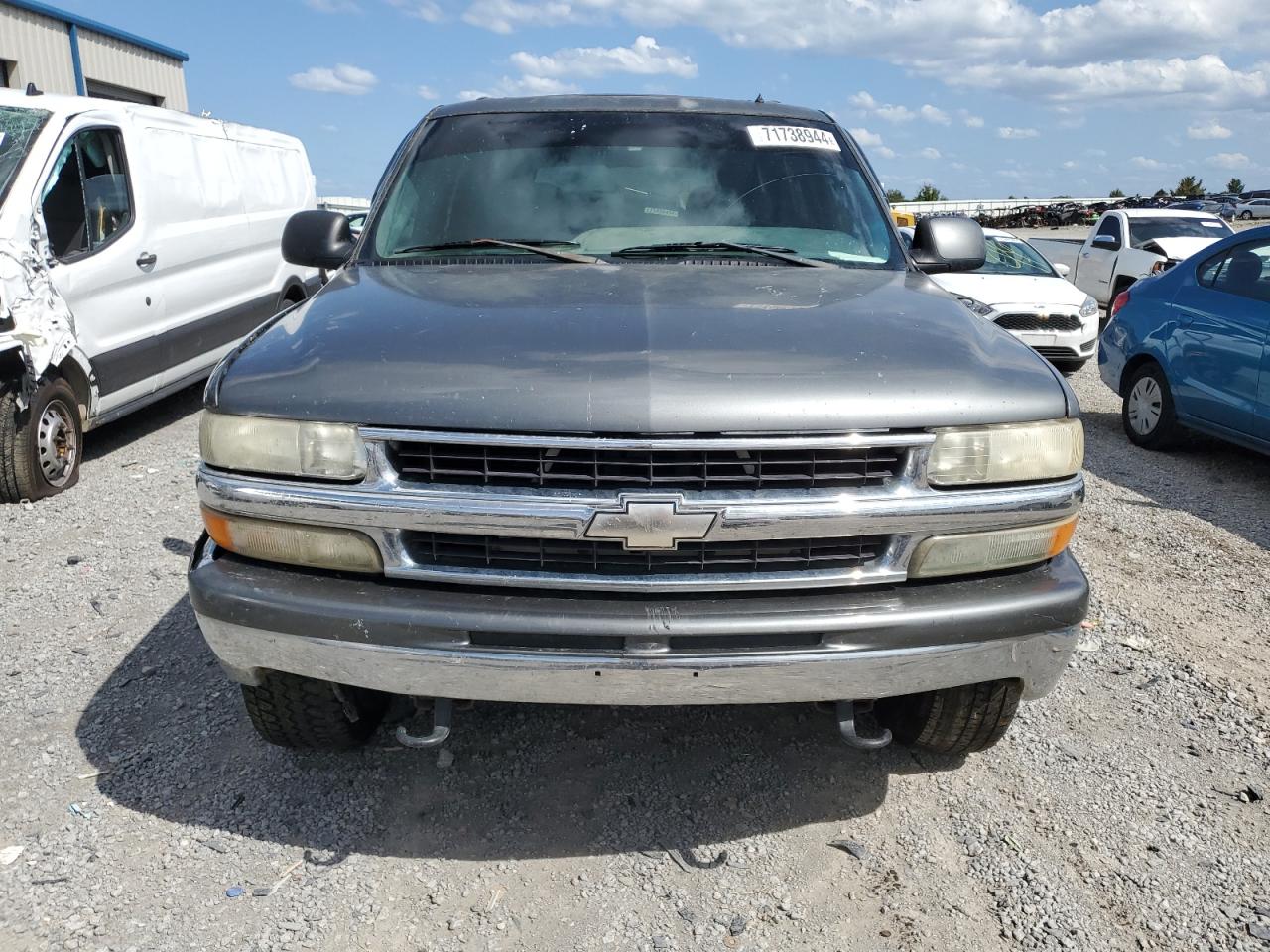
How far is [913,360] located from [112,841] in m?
2.39

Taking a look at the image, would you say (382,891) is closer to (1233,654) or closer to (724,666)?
(724,666)

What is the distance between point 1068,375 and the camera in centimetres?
1075

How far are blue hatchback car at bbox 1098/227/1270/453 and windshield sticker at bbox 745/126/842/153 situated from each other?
379 cm

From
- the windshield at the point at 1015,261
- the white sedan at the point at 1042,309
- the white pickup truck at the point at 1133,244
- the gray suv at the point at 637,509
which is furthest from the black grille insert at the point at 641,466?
the white pickup truck at the point at 1133,244

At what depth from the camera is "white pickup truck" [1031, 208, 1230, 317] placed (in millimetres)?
13547

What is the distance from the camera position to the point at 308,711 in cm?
275

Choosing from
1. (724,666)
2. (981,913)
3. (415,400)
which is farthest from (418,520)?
(981,913)

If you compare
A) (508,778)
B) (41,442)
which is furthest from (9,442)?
(508,778)

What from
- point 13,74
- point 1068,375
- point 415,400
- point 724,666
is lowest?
point 1068,375

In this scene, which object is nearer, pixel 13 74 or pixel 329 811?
pixel 329 811

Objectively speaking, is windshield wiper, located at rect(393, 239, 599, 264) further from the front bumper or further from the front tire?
the front tire

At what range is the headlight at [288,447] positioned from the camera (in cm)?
229

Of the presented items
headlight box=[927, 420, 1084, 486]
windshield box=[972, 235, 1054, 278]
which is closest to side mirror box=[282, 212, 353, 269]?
headlight box=[927, 420, 1084, 486]

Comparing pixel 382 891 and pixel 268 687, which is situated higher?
pixel 268 687
